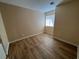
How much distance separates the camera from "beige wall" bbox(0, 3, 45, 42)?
295cm

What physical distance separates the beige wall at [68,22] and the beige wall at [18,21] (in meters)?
2.07

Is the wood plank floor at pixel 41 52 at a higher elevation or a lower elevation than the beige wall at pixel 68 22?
lower

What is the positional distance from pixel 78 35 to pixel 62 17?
142 centimetres

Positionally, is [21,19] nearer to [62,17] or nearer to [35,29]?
[35,29]

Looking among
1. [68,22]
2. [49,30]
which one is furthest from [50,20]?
[68,22]

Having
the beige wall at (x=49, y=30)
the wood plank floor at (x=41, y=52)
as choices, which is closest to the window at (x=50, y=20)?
the beige wall at (x=49, y=30)

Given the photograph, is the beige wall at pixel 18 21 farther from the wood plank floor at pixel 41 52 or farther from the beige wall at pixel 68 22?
the beige wall at pixel 68 22

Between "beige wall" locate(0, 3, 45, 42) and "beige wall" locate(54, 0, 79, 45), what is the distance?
207 centimetres

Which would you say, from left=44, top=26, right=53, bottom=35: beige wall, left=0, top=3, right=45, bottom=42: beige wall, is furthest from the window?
left=0, top=3, right=45, bottom=42: beige wall

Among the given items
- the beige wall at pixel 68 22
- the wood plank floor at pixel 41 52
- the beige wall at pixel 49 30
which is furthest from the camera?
the beige wall at pixel 49 30

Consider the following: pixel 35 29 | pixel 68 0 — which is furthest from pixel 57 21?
pixel 35 29

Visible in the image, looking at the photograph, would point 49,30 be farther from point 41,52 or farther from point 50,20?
point 41,52

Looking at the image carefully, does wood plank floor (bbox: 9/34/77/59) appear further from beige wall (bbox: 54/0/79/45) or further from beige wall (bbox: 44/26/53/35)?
beige wall (bbox: 44/26/53/35)

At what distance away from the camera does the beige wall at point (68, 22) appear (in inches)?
112
